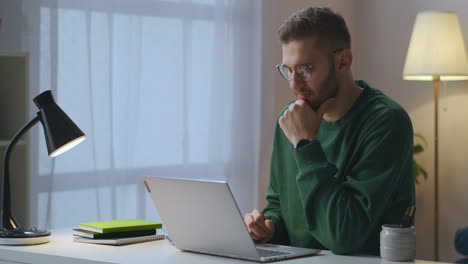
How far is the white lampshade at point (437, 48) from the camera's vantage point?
4246mm

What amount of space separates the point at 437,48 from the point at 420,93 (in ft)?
1.70

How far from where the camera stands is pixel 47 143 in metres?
2.24

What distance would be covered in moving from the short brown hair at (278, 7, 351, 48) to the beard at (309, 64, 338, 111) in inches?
3.4

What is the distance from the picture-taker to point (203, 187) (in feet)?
6.35

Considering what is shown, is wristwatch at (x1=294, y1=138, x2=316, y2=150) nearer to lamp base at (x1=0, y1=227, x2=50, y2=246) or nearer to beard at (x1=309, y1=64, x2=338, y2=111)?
beard at (x1=309, y1=64, x2=338, y2=111)

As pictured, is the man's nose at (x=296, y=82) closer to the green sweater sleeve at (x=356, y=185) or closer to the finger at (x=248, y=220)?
the green sweater sleeve at (x=356, y=185)

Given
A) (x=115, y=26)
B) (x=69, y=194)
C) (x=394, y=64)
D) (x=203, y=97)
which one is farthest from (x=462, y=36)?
(x=69, y=194)

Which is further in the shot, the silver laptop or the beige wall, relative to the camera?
the beige wall

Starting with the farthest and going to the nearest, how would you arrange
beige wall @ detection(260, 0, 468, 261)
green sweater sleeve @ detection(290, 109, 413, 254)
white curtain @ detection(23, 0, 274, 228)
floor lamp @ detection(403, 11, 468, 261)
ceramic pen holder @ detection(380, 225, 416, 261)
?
beige wall @ detection(260, 0, 468, 261)
floor lamp @ detection(403, 11, 468, 261)
white curtain @ detection(23, 0, 274, 228)
green sweater sleeve @ detection(290, 109, 413, 254)
ceramic pen holder @ detection(380, 225, 416, 261)

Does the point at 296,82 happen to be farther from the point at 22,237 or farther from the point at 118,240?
the point at 22,237

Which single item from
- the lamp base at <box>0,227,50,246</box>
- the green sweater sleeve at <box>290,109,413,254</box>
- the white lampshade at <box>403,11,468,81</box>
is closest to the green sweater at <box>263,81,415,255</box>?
the green sweater sleeve at <box>290,109,413,254</box>

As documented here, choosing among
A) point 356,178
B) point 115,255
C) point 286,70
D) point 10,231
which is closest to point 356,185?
point 356,178

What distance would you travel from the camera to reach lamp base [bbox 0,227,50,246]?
221cm

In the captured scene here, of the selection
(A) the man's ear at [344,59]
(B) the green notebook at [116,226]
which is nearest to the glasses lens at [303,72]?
(A) the man's ear at [344,59]
